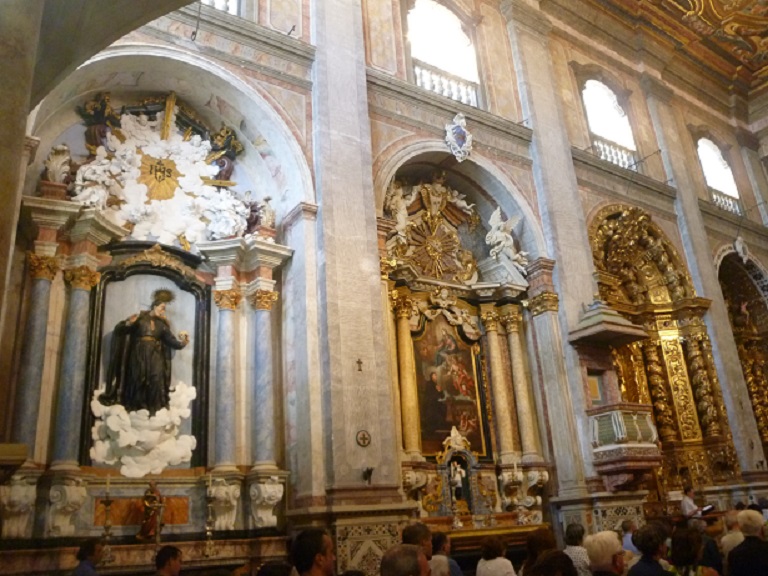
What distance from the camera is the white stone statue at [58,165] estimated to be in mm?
7746

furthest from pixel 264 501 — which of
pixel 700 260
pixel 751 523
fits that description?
pixel 700 260

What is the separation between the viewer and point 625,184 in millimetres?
13758

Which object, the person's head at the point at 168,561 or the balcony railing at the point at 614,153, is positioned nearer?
the person's head at the point at 168,561

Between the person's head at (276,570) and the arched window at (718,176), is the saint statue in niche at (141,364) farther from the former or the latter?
the arched window at (718,176)

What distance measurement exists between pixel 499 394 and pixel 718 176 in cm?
1009

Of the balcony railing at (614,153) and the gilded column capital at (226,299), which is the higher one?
the balcony railing at (614,153)

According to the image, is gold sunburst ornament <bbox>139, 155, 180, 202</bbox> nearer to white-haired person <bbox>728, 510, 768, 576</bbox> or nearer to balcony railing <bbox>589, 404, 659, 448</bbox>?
balcony railing <bbox>589, 404, 659, 448</bbox>

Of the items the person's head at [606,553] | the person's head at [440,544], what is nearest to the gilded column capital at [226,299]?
the person's head at [440,544]

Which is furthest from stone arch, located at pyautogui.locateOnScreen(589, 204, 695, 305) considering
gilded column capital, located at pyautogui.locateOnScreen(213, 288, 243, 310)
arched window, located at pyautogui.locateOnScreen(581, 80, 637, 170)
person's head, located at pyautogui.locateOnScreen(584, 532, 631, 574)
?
person's head, located at pyautogui.locateOnScreen(584, 532, 631, 574)

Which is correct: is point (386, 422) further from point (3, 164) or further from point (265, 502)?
point (3, 164)

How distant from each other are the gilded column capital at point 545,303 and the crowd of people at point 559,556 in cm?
584

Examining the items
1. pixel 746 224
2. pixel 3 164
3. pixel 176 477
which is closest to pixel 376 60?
pixel 176 477

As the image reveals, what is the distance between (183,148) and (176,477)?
4.29m

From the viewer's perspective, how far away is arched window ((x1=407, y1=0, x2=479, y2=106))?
11.7 metres
